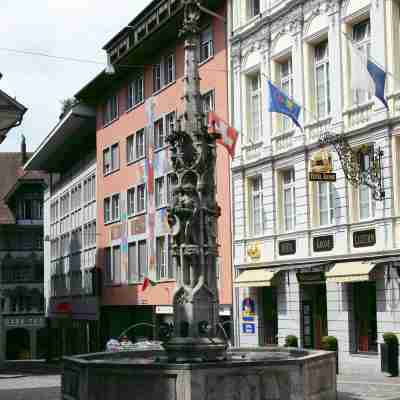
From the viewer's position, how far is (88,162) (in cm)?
6469

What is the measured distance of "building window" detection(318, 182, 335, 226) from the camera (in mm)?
33406

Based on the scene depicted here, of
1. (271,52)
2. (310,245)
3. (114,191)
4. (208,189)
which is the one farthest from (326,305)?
(114,191)

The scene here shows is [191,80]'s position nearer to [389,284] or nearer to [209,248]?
[209,248]

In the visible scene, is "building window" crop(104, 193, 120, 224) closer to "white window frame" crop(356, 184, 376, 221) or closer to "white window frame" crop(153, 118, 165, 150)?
"white window frame" crop(153, 118, 165, 150)

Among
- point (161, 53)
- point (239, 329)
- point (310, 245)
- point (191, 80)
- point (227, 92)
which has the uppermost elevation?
point (161, 53)

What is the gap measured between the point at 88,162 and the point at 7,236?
68.7 feet

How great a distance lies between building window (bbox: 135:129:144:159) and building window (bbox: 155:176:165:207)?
340 cm

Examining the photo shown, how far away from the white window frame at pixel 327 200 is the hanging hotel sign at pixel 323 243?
53 centimetres

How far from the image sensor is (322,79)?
34.8 metres

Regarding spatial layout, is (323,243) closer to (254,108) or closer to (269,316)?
(269,316)

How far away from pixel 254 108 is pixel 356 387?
17321mm

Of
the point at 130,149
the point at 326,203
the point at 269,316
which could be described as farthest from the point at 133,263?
the point at 326,203

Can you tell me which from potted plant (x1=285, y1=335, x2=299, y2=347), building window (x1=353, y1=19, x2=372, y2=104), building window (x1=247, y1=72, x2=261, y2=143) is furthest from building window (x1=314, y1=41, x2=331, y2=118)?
potted plant (x1=285, y1=335, x2=299, y2=347)

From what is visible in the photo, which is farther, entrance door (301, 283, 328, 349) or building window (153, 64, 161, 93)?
building window (153, 64, 161, 93)
